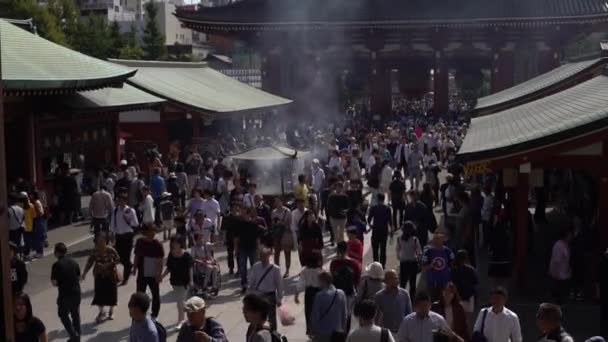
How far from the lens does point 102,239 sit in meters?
10.4

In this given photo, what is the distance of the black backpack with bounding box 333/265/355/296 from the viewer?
938 cm

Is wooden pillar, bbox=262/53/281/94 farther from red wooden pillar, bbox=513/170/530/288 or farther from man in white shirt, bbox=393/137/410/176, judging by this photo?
red wooden pillar, bbox=513/170/530/288

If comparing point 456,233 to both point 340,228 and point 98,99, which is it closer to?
point 340,228

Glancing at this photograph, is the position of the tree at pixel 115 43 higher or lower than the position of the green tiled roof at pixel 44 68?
higher

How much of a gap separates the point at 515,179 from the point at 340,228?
3182 millimetres

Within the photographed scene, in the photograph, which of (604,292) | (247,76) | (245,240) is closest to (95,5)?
(247,76)

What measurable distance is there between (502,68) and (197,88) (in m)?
17.7

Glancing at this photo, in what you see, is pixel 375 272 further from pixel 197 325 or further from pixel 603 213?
pixel 603 213

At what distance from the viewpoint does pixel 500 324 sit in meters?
7.72

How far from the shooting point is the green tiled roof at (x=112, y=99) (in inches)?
808

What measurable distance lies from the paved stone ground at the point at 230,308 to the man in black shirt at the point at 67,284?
2.80 feet

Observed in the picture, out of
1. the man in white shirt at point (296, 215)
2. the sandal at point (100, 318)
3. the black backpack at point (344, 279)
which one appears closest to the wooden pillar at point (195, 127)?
the man in white shirt at point (296, 215)

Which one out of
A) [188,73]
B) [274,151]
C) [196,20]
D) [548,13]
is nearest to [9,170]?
[274,151]

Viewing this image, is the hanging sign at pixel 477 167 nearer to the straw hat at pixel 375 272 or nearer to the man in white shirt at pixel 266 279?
the straw hat at pixel 375 272
